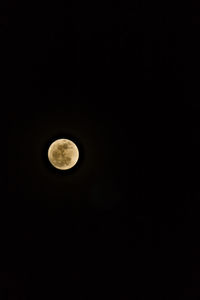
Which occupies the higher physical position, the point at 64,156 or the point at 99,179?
the point at 64,156

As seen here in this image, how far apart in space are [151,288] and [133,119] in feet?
5.79

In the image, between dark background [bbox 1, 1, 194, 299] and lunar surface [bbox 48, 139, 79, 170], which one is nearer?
dark background [bbox 1, 1, 194, 299]

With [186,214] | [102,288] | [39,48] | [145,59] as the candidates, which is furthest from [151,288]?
[39,48]

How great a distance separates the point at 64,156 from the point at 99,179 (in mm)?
432

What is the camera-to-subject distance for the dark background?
2.99 metres

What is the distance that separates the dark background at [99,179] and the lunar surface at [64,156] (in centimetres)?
7

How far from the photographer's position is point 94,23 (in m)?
→ 2.77

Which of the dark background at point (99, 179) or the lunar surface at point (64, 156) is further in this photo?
the lunar surface at point (64, 156)

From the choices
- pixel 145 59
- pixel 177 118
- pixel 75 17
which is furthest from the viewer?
pixel 177 118

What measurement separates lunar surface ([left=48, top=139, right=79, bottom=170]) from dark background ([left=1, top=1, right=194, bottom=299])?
66mm

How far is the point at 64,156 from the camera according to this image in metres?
3.23

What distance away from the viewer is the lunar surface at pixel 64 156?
10.4 ft

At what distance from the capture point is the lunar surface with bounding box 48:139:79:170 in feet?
10.4

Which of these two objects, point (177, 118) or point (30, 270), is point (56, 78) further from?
point (30, 270)
